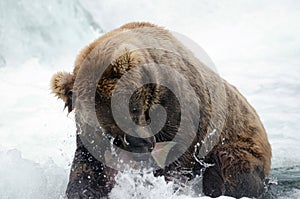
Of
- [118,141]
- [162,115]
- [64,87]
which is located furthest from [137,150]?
[64,87]

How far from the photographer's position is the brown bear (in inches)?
130

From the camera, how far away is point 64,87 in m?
3.62

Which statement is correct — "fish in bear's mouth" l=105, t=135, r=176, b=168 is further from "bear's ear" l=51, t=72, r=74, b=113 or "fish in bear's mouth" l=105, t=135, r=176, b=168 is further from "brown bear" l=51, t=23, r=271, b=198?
"bear's ear" l=51, t=72, r=74, b=113

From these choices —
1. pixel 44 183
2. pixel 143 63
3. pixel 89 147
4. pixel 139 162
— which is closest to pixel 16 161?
pixel 44 183

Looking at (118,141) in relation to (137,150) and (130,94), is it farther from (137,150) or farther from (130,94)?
(130,94)

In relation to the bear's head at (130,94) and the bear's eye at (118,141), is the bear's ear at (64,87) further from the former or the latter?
the bear's eye at (118,141)

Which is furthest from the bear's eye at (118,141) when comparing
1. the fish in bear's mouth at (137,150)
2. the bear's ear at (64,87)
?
the bear's ear at (64,87)

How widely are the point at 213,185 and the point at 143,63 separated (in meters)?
1.58

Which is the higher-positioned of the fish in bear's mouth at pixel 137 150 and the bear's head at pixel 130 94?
the bear's head at pixel 130 94

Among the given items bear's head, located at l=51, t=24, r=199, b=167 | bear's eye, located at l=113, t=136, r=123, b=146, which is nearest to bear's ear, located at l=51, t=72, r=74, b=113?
bear's head, located at l=51, t=24, r=199, b=167

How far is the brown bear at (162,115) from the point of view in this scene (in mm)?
3291

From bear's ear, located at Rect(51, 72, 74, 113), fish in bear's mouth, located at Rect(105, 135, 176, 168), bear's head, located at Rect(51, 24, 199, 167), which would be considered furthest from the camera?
bear's ear, located at Rect(51, 72, 74, 113)

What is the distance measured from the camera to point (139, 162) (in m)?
3.59

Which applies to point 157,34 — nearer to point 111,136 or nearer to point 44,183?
point 111,136
